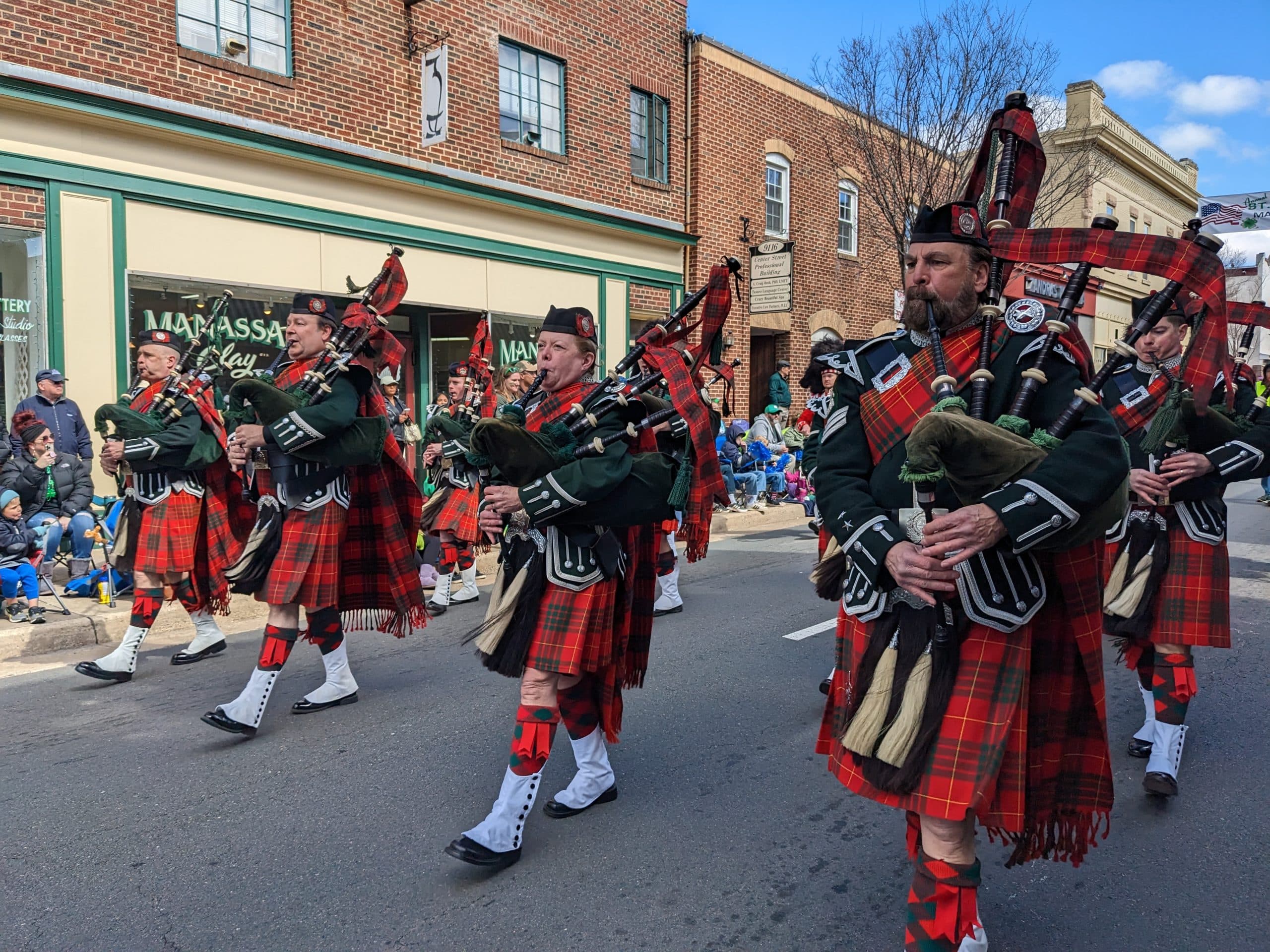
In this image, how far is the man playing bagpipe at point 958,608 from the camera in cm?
221

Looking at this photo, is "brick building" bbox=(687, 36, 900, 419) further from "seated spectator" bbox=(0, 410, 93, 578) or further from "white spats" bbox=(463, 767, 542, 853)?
"white spats" bbox=(463, 767, 542, 853)

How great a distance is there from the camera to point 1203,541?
13.5 ft

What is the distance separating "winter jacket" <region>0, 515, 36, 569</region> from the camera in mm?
6746

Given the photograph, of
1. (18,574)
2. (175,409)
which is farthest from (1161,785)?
(18,574)

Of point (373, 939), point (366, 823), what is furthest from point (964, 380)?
A: point (366, 823)

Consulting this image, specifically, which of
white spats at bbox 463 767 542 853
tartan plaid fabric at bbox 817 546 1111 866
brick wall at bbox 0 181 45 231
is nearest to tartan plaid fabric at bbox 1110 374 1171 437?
tartan plaid fabric at bbox 817 546 1111 866

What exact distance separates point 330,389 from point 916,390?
2785 millimetres

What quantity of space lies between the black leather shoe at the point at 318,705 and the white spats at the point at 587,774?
1.74 m

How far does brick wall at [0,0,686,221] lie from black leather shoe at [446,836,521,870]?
340 inches

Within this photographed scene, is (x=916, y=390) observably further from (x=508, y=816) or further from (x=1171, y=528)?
(x=1171, y=528)

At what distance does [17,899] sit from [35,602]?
437 centimetres

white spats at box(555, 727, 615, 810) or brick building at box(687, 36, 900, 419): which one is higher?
brick building at box(687, 36, 900, 419)

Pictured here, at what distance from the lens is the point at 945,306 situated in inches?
97.1

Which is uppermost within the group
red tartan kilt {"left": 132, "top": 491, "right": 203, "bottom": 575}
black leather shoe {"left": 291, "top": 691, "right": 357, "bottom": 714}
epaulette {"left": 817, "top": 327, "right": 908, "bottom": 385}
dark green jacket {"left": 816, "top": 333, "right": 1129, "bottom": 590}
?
epaulette {"left": 817, "top": 327, "right": 908, "bottom": 385}
